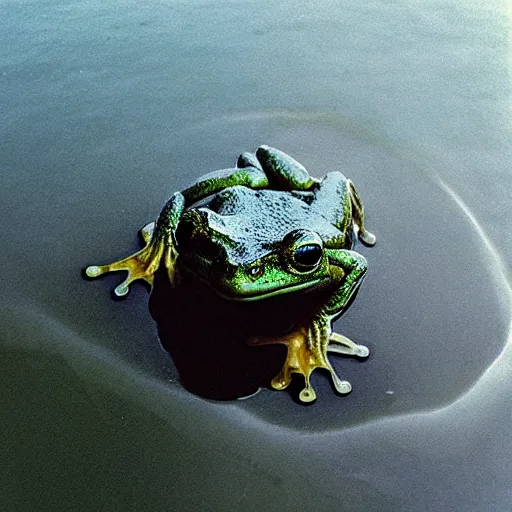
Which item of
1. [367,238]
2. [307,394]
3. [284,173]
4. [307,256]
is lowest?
[307,394]

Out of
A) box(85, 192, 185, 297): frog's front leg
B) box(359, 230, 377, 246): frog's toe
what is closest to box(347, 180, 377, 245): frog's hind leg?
box(359, 230, 377, 246): frog's toe

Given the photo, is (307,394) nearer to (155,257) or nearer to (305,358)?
(305,358)

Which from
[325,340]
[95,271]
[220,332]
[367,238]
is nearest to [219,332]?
[220,332]

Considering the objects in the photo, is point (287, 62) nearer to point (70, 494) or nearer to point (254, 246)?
point (254, 246)

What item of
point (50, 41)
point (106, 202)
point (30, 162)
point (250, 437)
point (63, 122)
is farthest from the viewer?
point (50, 41)

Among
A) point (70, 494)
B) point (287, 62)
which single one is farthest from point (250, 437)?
point (287, 62)

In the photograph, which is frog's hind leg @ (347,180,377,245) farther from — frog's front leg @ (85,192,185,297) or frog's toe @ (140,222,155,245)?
frog's toe @ (140,222,155,245)
